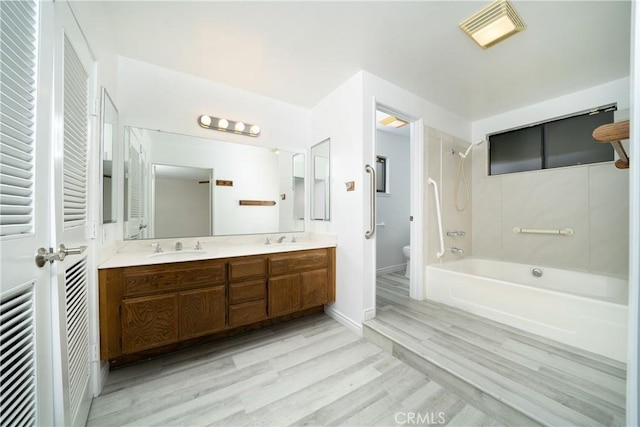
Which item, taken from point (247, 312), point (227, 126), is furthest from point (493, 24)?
point (247, 312)

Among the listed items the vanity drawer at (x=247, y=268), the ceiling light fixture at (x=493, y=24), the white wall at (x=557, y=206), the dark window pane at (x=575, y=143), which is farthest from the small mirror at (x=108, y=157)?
the dark window pane at (x=575, y=143)

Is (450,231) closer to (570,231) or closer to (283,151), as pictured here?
(570,231)

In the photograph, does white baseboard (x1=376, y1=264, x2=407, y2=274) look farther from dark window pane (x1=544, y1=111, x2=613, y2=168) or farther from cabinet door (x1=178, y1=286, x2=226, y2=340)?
cabinet door (x1=178, y1=286, x2=226, y2=340)

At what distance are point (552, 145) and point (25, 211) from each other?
4.35 metres

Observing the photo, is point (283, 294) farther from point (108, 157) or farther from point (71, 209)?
point (108, 157)

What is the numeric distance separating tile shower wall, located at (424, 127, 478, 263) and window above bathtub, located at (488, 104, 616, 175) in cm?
35

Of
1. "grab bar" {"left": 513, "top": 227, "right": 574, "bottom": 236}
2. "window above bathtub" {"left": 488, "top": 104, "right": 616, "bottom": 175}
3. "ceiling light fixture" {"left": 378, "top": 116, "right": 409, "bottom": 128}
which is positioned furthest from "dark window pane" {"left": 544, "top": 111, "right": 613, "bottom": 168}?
"ceiling light fixture" {"left": 378, "top": 116, "right": 409, "bottom": 128}

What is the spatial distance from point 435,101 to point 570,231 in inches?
83.5

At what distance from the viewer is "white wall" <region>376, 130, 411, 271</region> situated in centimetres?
387

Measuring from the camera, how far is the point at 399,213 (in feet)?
13.5

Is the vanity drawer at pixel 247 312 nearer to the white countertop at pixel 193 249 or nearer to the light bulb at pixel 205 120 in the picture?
the white countertop at pixel 193 249

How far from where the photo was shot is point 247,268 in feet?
6.32

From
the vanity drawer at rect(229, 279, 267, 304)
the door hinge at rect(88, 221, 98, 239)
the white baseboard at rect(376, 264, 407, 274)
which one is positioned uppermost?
the door hinge at rect(88, 221, 98, 239)

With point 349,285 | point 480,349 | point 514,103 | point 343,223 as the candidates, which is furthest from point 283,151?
point 514,103
